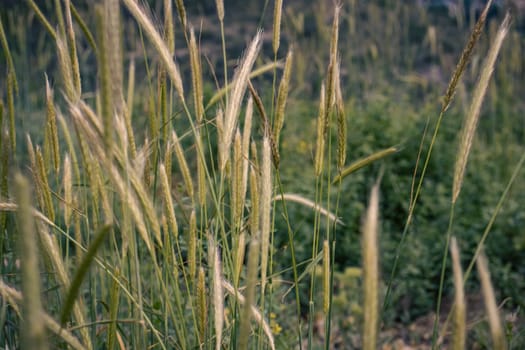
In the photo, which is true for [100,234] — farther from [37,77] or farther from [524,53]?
[524,53]

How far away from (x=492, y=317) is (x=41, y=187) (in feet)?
2.85

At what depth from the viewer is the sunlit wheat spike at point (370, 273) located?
60 cm

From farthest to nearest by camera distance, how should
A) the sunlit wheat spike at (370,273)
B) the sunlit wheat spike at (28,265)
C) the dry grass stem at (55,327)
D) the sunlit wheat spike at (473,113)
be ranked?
the sunlit wheat spike at (473,113), the dry grass stem at (55,327), the sunlit wheat spike at (370,273), the sunlit wheat spike at (28,265)

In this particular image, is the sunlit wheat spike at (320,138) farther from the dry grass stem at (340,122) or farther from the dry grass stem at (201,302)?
the dry grass stem at (201,302)

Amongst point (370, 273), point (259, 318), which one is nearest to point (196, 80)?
point (259, 318)

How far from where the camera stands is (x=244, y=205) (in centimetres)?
146

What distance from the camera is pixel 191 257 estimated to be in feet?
3.56

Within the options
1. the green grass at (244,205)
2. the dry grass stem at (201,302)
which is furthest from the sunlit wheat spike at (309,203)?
the dry grass stem at (201,302)

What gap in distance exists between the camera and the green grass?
82cm

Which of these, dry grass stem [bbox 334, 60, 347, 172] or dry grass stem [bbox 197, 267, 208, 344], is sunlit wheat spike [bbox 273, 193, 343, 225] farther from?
dry grass stem [bbox 197, 267, 208, 344]

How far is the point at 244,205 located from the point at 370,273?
848 mm

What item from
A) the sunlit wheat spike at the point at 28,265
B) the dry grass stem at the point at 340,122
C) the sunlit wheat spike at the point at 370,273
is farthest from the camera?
the dry grass stem at the point at 340,122

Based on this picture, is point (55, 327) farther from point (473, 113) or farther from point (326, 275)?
point (473, 113)

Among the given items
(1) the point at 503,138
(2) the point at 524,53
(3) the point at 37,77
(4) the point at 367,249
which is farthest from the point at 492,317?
(2) the point at 524,53
